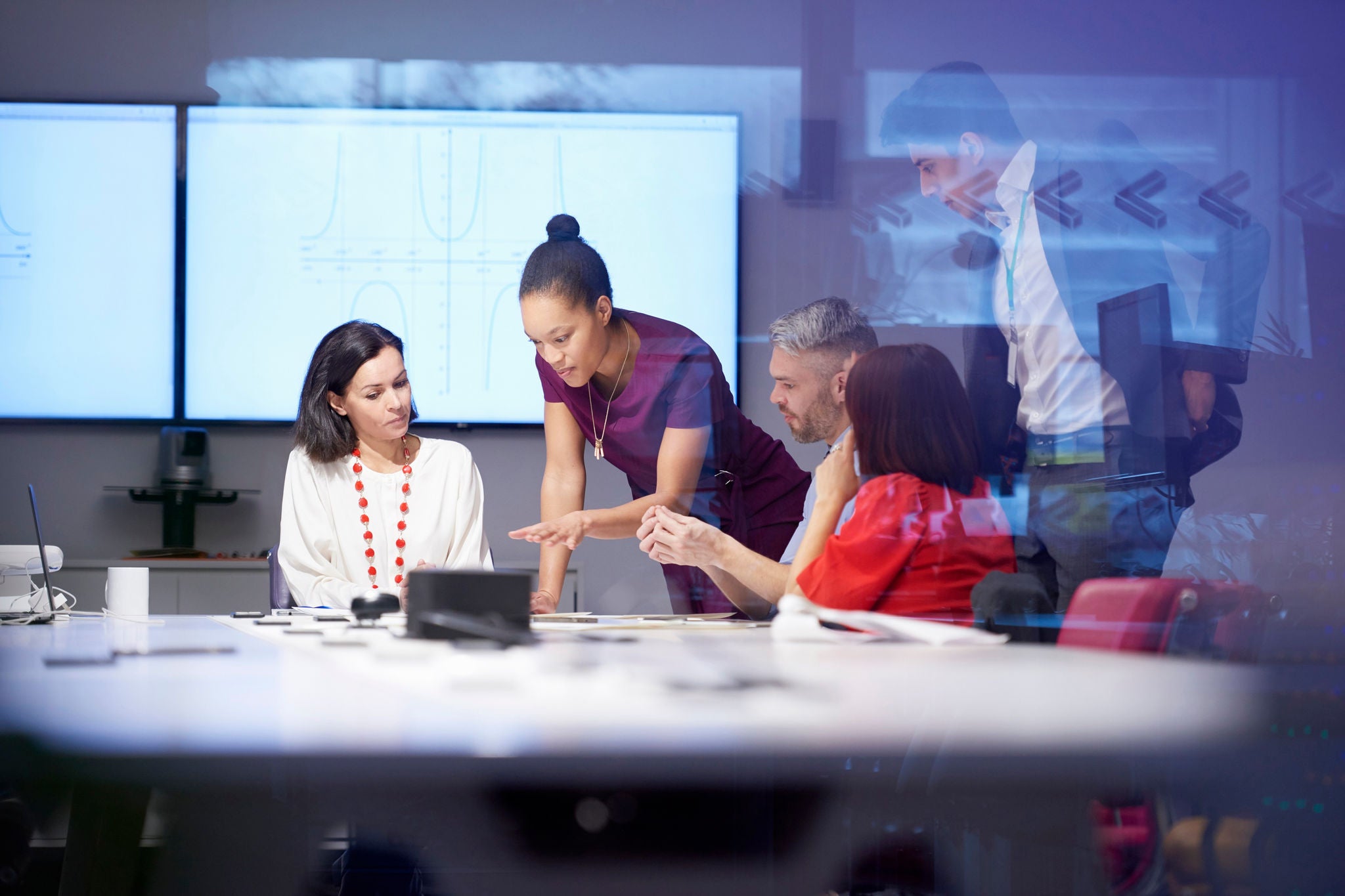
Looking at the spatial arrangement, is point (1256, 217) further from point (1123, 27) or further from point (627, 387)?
point (627, 387)

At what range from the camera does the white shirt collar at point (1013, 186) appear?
2.05 metres

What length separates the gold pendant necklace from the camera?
7.43 feet

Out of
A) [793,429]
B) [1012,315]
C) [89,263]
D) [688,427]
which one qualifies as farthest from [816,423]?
[89,263]

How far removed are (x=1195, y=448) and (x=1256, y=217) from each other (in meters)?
0.57

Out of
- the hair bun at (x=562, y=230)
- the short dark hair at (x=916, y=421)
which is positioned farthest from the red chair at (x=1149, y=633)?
the hair bun at (x=562, y=230)

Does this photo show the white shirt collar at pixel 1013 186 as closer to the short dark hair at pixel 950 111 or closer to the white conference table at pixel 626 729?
the short dark hair at pixel 950 111

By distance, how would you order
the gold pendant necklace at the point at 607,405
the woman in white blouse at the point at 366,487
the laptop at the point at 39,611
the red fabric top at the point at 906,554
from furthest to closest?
the gold pendant necklace at the point at 607,405 → the woman in white blouse at the point at 366,487 → the laptop at the point at 39,611 → the red fabric top at the point at 906,554

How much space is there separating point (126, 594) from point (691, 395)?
1371mm

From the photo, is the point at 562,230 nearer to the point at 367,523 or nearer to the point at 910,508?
the point at 367,523

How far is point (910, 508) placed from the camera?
3.95 ft

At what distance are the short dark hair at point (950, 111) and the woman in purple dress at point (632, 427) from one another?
0.84 metres

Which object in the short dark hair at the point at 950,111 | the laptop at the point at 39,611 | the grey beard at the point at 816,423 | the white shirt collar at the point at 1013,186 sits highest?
the short dark hair at the point at 950,111

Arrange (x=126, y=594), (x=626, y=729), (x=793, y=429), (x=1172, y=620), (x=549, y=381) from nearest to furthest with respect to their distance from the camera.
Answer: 1. (x=626, y=729)
2. (x=1172, y=620)
3. (x=126, y=594)
4. (x=793, y=429)
5. (x=549, y=381)

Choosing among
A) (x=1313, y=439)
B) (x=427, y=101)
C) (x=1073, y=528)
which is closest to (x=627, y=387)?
(x=1073, y=528)
